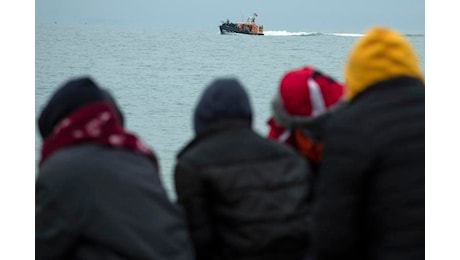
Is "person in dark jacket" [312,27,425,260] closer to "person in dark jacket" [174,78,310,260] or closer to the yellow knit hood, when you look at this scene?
the yellow knit hood

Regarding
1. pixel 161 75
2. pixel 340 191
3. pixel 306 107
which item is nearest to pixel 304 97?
pixel 306 107

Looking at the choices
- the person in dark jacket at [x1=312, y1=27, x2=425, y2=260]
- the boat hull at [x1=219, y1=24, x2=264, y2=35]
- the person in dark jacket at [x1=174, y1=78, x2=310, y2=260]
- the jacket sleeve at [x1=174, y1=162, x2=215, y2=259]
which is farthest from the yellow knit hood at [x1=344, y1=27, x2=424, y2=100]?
the boat hull at [x1=219, y1=24, x2=264, y2=35]

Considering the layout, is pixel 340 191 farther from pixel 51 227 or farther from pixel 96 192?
pixel 51 227

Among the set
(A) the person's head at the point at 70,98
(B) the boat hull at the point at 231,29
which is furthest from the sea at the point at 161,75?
(B) the boat hull at the point at 231,29

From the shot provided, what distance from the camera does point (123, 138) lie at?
101 inches

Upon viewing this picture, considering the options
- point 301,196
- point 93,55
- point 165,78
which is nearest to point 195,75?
point 165,78

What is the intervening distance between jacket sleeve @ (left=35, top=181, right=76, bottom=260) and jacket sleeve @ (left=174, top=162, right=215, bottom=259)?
0.58 m

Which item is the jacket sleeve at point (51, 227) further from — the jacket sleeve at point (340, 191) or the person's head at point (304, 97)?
the person's head at point (304, 97)

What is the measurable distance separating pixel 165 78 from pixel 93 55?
1621 cm

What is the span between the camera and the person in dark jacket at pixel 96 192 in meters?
2.40

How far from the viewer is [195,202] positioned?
2867 millimetres

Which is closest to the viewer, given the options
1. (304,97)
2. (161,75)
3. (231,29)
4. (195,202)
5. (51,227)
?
(51,227)

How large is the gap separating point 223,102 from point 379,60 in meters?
0.67
